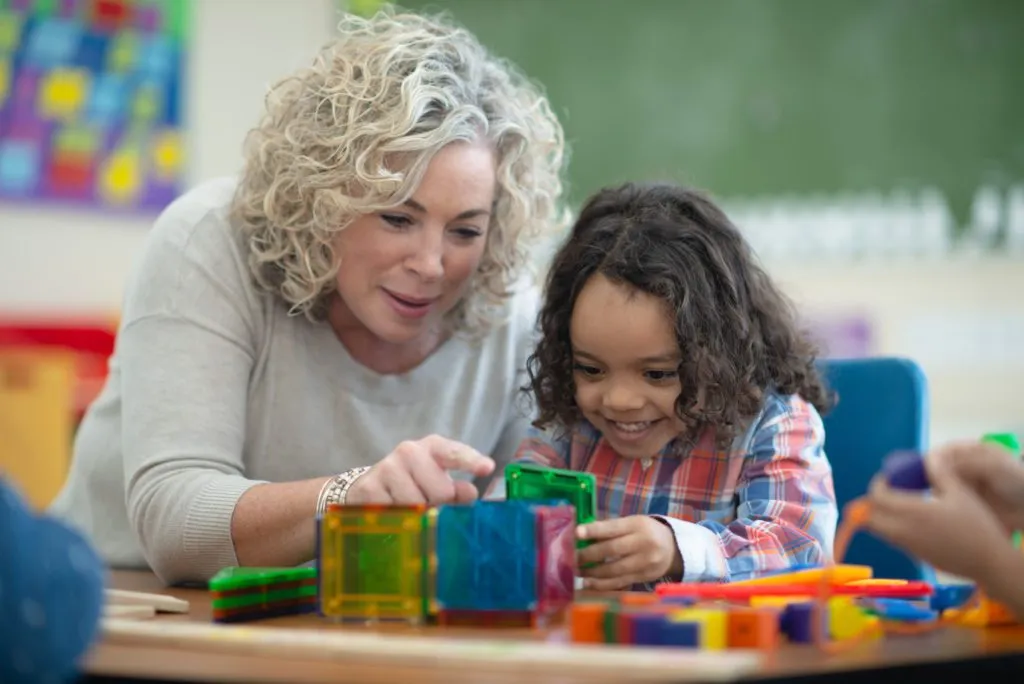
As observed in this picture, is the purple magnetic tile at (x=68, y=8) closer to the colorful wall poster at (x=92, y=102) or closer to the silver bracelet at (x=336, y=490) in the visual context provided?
the colorful wall poster at (x=92, y=102)

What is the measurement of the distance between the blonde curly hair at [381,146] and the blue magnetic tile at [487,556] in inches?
23.7

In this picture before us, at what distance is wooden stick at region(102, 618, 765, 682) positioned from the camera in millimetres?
718

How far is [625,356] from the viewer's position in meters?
1.37

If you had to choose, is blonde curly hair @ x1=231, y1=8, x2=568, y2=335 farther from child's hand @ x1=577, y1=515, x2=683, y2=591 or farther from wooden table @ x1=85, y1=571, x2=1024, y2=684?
wooden table @ x1=85, y1=571, x2=1024, y2=684

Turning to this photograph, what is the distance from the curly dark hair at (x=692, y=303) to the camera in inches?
54.1

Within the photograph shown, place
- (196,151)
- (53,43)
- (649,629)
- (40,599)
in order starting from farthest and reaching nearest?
(196,151), (53,43), (649,629), (40,599)

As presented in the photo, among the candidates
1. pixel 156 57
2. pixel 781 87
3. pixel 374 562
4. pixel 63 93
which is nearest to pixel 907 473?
pixel 374 562

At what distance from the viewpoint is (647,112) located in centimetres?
429

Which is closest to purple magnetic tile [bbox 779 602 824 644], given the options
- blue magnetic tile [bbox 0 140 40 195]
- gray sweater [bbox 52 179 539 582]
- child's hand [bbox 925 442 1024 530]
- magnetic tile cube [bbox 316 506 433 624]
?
child's hand [bbox 925 442 1024 530]

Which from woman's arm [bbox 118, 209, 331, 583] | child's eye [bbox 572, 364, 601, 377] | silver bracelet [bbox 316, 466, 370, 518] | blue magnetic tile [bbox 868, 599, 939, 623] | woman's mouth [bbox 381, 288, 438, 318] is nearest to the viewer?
blue magnetic tile [bbox 868, 599, 939, 623]

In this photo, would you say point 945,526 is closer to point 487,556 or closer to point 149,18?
point 487,556

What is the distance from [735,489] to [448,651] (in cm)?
68

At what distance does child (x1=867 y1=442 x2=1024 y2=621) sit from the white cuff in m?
0.37

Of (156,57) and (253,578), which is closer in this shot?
(253,578)
